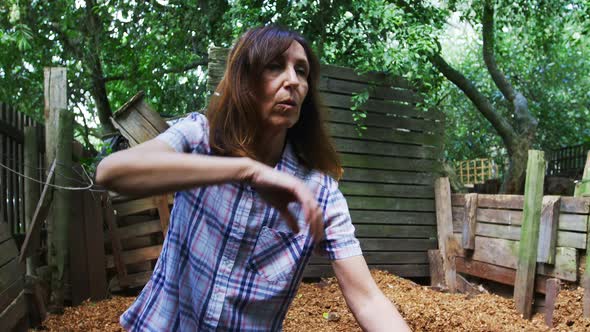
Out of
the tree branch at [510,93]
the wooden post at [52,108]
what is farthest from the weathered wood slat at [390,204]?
the tree branch at [510,93]

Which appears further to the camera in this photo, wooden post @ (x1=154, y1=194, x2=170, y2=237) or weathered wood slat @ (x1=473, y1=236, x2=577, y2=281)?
wooden post @ (x1=154, y1=194, x2=170, y2=237)

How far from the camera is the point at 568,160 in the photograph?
52.4 feet

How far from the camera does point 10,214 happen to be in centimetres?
507

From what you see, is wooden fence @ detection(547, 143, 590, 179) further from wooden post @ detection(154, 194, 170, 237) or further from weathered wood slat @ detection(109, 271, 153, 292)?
weathered wood slat @ detection(109, 271, 153, 292)

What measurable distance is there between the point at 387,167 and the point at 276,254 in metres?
5.75

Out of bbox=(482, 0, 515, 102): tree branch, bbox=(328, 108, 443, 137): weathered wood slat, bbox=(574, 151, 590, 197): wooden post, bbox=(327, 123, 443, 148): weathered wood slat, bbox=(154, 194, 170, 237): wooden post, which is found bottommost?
bbox=(154, 194, 170, 237): wooden post

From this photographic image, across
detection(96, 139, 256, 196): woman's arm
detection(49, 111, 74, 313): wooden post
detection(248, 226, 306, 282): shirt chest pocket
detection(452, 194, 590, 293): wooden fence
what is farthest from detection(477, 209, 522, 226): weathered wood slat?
detection(96, 139, 256, 196): woman's arm

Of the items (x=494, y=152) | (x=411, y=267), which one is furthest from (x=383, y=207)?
(x=494, y=152)

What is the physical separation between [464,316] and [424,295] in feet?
2.84

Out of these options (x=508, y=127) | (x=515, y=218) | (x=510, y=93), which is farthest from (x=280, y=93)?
(x=510, y=93)

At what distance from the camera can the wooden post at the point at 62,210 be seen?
5.26 metres

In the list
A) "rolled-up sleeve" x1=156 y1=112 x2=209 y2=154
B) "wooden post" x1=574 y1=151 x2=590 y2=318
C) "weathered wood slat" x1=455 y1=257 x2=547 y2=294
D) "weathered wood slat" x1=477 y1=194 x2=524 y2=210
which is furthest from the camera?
"weathered wood slat" x1=477 y1=194 x2=524 y2=210

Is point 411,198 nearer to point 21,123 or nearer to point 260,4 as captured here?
point 260,4

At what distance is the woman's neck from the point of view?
1.58 metres
